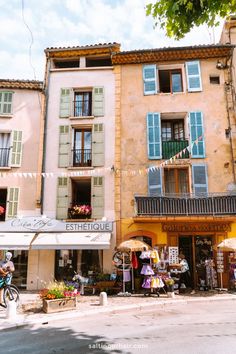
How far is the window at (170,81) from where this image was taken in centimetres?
1694

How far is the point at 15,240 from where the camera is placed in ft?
44.9

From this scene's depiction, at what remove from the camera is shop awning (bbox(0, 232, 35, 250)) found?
43.3 feet

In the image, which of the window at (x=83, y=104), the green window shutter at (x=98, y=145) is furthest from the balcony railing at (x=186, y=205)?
the window at (x=83, y=104)

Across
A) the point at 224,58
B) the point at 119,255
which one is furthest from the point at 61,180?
the point at 224,58

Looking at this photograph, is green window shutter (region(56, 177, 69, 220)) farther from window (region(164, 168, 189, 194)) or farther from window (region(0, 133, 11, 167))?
window (region(164, 168, 189, 194))

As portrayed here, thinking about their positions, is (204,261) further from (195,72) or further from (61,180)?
(195,72)

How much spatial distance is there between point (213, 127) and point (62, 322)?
38.8 ft

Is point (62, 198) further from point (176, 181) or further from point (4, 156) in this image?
point (176, 181)

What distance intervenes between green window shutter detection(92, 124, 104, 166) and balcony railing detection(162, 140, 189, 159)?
124 inches

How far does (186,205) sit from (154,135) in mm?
4040

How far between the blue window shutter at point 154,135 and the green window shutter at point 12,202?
6.91 m

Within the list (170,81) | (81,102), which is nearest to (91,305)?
(81,102)

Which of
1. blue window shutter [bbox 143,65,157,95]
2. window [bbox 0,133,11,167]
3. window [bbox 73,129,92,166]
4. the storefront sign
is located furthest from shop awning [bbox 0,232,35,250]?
blue window shutter [bbox 143,65,157,95]

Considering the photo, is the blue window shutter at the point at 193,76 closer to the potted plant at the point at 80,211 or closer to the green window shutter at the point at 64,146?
the green window shutter at the point at 64,146
